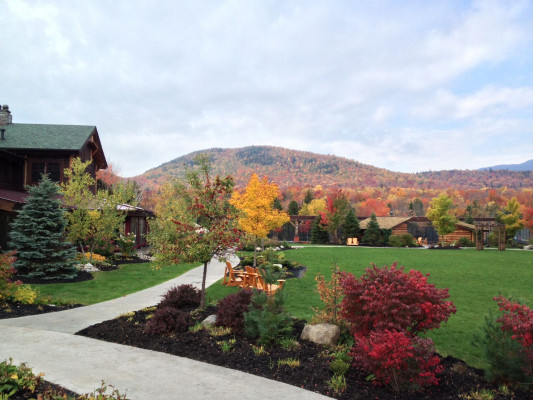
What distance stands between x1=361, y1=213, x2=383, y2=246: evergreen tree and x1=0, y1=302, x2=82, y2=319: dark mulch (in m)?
33.5

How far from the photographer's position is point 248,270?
11.3 meters

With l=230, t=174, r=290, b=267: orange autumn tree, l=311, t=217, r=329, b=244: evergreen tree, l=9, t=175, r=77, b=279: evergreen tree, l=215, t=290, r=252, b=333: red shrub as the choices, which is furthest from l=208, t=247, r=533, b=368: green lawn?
l=311, t=217, r=329, b=244: evergreen tree

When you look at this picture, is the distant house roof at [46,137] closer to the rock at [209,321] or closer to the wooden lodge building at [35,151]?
the wooden lodge building at [35,151]

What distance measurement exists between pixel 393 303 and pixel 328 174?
101311mm

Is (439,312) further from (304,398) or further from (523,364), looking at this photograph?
(304,398)

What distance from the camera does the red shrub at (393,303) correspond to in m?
4.84

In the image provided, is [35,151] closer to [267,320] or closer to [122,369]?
[122,369]

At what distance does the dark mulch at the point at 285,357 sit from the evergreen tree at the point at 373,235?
33447 millimetres

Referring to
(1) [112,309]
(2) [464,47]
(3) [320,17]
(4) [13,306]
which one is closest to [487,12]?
(2) [464,47]

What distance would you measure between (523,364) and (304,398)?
96.4 inches

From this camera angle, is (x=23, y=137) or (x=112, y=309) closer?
(x=112, y=309)

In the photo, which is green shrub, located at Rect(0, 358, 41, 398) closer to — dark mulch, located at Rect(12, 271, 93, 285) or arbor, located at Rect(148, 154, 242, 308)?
arbor, located at Rect(148, 154, 242, 308)

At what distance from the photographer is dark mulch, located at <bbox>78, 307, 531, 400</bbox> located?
4.35 meters

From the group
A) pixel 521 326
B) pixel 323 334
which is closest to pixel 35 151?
A: pixel 323 334
